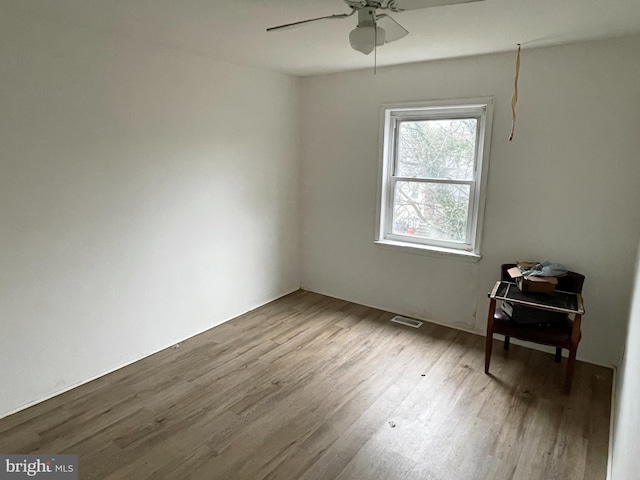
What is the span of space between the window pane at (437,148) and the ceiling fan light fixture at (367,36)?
1.91 m

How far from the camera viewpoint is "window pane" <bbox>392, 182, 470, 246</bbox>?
3.74 m

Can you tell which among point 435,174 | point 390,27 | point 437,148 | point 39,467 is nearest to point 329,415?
point 39,467

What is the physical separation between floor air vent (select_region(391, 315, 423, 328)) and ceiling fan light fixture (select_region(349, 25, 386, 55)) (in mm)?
2656

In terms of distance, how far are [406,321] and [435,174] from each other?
1.42m

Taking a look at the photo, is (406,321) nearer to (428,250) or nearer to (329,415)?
(428,250)

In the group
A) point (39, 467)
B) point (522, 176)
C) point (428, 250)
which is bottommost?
point (39, 467)

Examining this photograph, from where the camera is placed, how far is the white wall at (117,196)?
2.46m

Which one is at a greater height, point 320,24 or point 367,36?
point 320,24

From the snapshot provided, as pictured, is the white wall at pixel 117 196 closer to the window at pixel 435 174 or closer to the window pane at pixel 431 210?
the window at pixel 435 174

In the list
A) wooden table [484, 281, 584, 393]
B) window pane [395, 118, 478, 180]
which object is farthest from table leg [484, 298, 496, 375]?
window pane [395, 118, 478, 180]

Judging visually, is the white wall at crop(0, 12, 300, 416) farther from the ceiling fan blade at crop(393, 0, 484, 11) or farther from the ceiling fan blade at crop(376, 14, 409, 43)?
the ceiling fan blade at crop(393, 0, 484, 11)

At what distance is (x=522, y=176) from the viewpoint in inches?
130

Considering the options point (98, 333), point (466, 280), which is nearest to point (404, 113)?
point (466, 280)

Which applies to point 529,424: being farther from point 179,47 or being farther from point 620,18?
point 179,47
